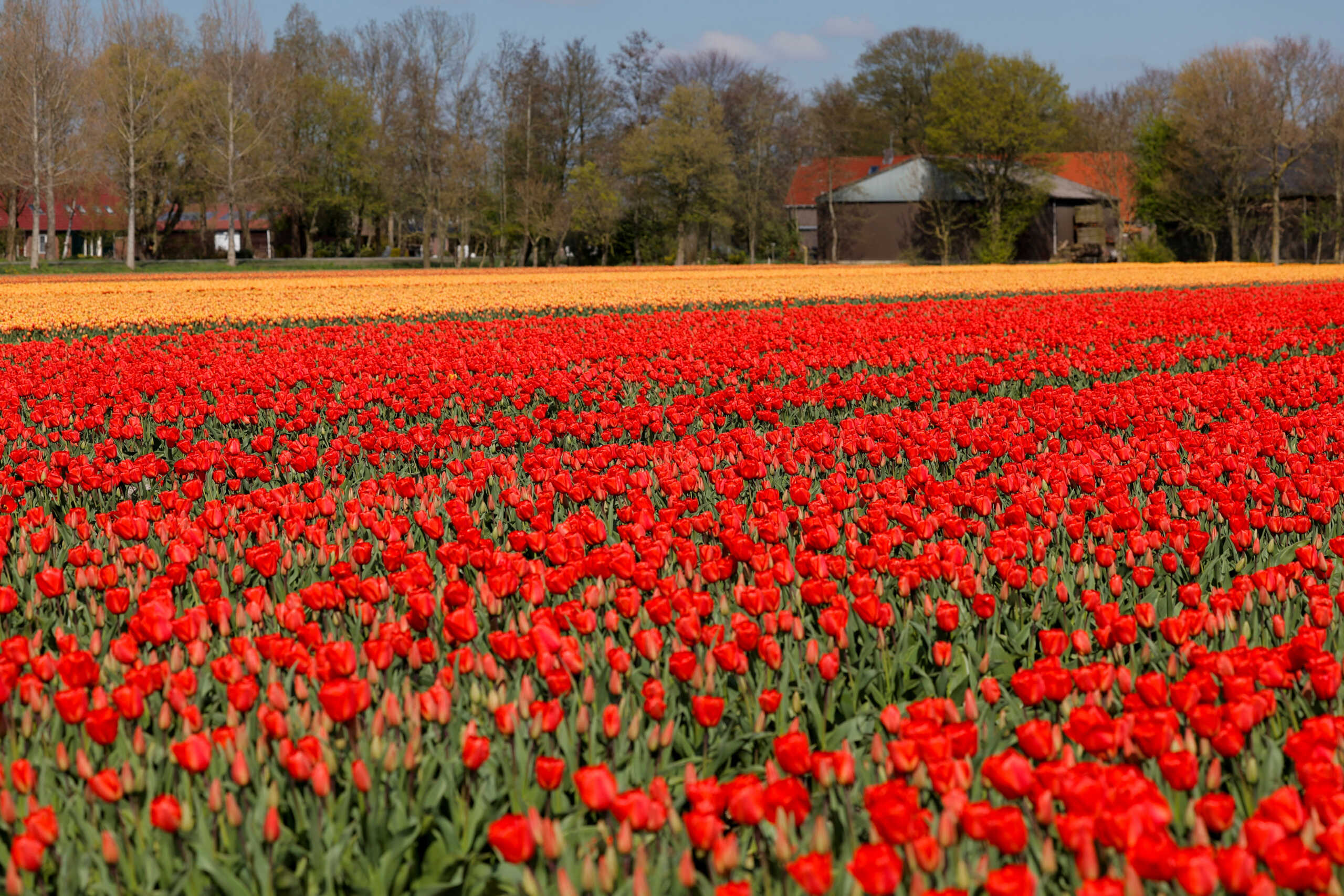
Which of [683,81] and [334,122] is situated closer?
[334,122]

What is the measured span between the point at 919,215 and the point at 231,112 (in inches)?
1402

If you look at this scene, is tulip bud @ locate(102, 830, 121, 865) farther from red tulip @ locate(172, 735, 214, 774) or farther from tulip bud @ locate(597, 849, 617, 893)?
tulip bud @ locate(597, 849, 617, 893)

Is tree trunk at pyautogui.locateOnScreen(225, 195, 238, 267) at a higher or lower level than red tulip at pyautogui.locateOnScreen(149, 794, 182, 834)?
higher

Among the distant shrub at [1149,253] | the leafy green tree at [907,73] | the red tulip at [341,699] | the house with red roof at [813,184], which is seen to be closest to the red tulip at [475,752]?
the red tulip at [341,699]

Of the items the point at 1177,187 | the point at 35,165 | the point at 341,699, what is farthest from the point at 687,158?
the point at 341,699

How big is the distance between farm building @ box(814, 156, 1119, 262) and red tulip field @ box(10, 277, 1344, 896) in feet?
198

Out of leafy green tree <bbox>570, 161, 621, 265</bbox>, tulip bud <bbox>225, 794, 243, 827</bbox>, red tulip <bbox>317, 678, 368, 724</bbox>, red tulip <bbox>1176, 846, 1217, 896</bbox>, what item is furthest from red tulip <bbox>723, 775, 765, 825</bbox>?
leafy green tree <bbox>570, 161, 621, 265</bbox>

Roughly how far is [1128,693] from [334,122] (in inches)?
2601

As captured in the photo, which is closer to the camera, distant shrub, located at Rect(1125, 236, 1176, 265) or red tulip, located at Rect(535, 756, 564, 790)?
red tulip, located at Rect(535, 756, 564, 790)

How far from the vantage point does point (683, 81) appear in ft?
238

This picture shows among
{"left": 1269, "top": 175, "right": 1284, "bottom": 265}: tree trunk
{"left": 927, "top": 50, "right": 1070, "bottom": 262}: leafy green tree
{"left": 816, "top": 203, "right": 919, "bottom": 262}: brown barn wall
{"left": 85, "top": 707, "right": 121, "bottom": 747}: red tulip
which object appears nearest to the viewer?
{"left": 85, "top": 707, "right": 121, "bottom": 747}: red tulip

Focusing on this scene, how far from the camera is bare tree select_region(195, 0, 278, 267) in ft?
173

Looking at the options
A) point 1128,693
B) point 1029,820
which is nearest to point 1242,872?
point 1029,820

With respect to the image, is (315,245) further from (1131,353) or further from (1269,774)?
(1269,774)
